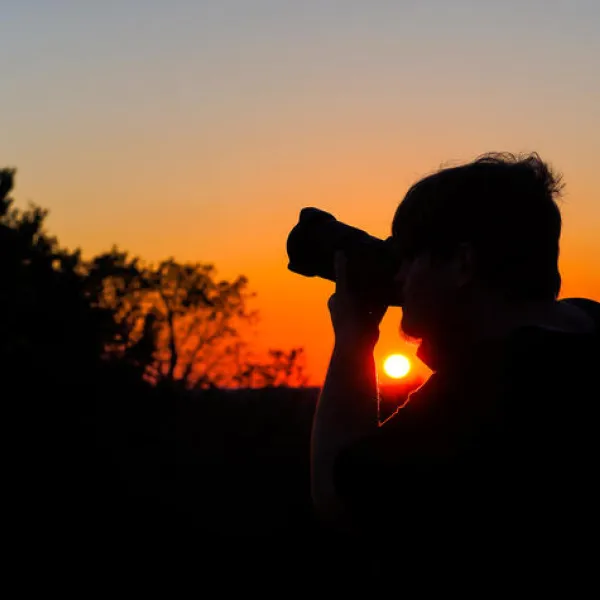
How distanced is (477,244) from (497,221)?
50 mm

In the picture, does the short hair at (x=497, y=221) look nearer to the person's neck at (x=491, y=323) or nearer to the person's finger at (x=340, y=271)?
the person's neck at (x=491, y=323)

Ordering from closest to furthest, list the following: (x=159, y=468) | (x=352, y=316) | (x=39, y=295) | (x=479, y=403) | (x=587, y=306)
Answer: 1. (x=479, y=403)
2. (x=587, y=306)
3. (x=352, y=316)
4. (x=159, y=468)
5. (x=39, y=295)

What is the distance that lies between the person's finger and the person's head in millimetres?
249

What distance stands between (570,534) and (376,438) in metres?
0.33

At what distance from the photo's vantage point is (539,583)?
1.57 m

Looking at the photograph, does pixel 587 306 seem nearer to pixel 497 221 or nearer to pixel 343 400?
pixel 497 221

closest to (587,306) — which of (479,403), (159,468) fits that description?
(479,403)

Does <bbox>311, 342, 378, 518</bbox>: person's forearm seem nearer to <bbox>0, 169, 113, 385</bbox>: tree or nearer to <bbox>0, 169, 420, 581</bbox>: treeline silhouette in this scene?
<bbox>0, 169, 420, 581</bbox>: treeline silhouette

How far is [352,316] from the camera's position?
199cm

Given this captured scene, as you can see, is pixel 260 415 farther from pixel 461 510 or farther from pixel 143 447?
pixel 461 510

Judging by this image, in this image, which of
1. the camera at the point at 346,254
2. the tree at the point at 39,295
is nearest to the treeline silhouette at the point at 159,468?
the tree at the point at 39,295

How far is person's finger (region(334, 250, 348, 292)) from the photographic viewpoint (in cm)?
205

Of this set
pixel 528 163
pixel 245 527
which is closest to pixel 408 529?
pixel 528 163

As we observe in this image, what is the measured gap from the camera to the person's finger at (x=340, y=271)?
205 cm
